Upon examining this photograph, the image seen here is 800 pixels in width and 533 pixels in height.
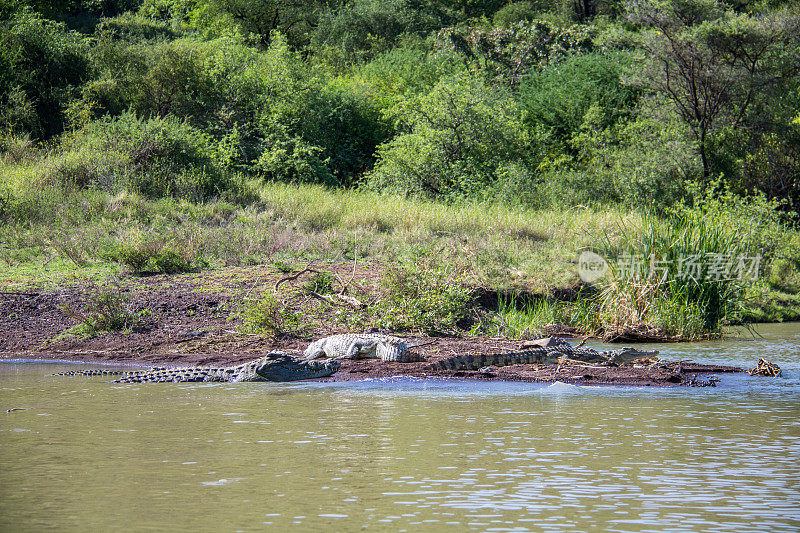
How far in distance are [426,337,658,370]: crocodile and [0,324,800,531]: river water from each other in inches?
43.2

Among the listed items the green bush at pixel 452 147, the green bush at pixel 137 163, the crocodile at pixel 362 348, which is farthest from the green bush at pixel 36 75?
the crocodile at pixel 362 348

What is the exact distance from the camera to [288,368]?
10055mm

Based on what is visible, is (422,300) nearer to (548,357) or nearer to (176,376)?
(548,357)

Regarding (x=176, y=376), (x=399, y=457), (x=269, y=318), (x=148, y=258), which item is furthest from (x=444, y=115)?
(x=399, y=457)

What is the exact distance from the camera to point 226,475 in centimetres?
572

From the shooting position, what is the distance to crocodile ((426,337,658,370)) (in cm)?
1052

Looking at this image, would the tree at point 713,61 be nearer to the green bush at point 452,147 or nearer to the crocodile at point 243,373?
the green bush at point 452,147

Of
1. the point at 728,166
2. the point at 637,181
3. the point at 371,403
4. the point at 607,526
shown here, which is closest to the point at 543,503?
the point at 607,526

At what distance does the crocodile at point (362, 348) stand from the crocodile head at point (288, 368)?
769 millimetres

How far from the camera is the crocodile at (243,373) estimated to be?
981 centimetres

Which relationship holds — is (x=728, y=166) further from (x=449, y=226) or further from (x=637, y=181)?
→ (x=449, y=226)

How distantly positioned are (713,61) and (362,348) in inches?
831

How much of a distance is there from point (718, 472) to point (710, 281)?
29.5ft

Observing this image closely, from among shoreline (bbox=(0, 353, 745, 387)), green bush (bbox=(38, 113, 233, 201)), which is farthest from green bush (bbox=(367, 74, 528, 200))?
shoreline (bbox=(0, 353, 745, 387))
